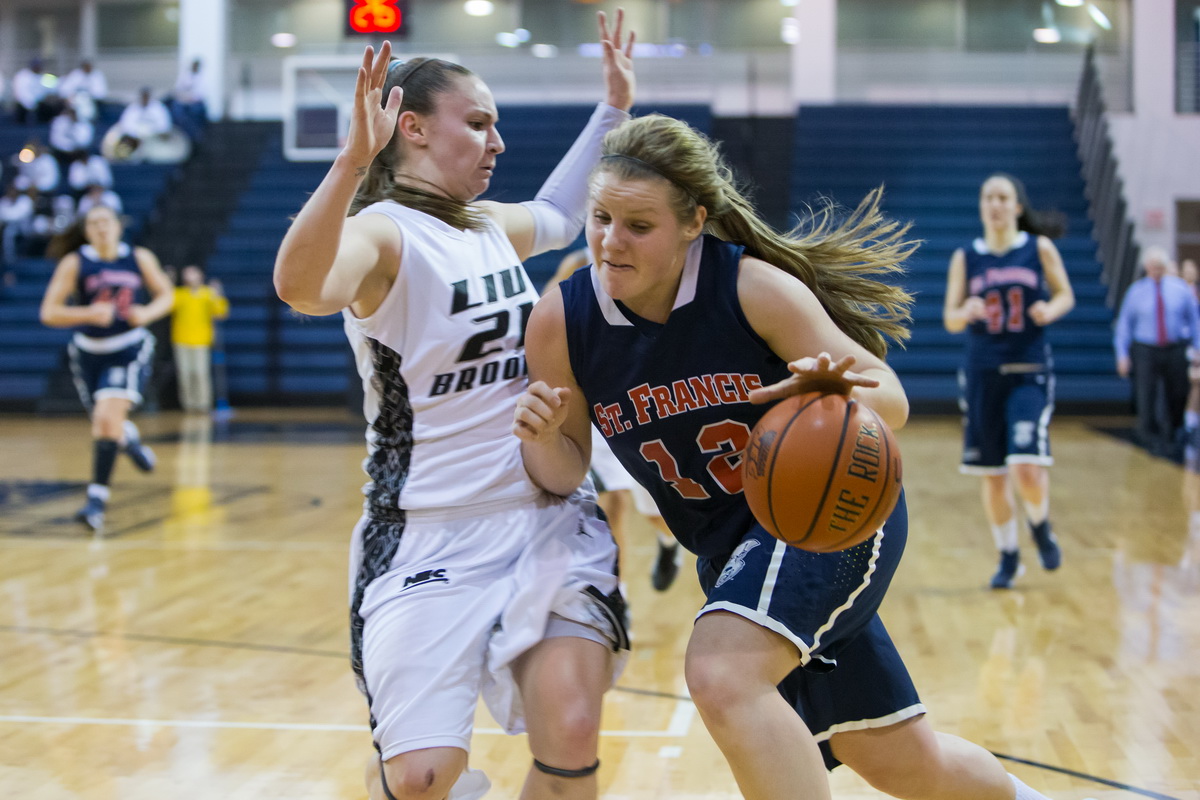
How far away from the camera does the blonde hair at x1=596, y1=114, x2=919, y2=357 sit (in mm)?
2086

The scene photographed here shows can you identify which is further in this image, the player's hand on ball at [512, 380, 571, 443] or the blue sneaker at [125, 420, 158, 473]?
the blue sneaker at [125, 420, 158, 473]

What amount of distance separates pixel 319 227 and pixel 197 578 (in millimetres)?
3976

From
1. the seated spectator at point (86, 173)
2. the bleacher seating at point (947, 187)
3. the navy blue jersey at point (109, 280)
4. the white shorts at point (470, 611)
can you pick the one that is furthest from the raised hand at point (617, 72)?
the seated spectator at point (86, 173)

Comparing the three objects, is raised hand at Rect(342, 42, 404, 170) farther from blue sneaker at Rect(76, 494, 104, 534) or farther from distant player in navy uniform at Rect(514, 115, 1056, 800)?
blue sneaker at Rect(76, 494, 104, 534)

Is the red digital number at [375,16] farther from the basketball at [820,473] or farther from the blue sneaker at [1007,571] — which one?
the basketball at [820,473]

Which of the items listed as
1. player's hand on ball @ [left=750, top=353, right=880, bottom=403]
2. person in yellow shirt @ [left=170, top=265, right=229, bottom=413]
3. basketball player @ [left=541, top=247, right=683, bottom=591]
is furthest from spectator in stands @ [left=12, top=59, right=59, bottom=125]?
player's hand on ball @ [left=750, top=353, right=880, bottom=403]

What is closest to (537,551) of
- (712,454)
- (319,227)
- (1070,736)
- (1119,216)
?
(712,454)

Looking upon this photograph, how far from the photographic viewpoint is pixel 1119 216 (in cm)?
1417

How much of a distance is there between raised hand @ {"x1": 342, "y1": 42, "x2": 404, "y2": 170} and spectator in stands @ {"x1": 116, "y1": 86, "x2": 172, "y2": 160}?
15.9 m

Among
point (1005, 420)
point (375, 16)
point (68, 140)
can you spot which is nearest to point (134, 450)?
point (375, 16)

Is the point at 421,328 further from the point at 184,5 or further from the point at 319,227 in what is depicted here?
the point at 184,5

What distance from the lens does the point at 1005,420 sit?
5340 mm

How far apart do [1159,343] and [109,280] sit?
8.12 metres

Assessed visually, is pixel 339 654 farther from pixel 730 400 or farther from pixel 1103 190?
pixel 1103 190
